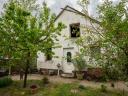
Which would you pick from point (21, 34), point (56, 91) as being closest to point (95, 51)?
point (56, 91)

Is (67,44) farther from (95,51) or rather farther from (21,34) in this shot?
(95,51)

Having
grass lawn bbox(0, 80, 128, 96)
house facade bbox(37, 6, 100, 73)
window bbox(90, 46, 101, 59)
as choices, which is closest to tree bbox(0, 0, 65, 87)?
grass lawn bbox(0, 80, 128, 96)

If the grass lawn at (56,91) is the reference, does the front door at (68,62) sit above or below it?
above

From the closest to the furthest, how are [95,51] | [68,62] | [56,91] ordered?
[95,51] < [56,91] < [68,62]

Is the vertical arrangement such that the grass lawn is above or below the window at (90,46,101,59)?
below

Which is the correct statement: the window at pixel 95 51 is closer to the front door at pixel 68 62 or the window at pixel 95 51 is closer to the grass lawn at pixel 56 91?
the grass lawn at pixel 56 91

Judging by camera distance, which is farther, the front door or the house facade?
the front door

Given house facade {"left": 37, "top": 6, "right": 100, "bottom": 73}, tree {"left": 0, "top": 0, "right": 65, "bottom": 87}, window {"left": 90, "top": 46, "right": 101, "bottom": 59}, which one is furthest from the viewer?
house facade {"left": 37, "top": 6, "right": 100, "bottom": 73}

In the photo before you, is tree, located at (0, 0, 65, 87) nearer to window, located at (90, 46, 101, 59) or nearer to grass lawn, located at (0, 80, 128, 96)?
grass lawn, located at (0, 80, 128, 96)

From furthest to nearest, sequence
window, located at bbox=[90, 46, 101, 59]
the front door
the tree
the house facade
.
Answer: the front door
the house facade
the tree
window, located at bbox=[90, 46, 101, 59]

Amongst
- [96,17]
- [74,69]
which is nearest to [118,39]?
[96,17]

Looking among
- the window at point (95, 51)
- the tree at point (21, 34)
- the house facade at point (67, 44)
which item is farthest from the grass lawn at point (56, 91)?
the house facade at point (67, 44)

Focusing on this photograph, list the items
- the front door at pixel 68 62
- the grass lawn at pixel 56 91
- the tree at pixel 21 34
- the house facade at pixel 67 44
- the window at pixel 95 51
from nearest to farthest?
the window at pixel 95 51 < the grass lawn at pixel 56 91 < the tree at pixel 21 34 < the house facade at pixel 67 44 < the front door at pixel 68 62

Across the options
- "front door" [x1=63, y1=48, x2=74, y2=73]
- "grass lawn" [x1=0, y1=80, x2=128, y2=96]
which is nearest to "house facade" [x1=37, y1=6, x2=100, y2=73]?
"front door" [x1=63, y1=48, x2=74, y2=73]
